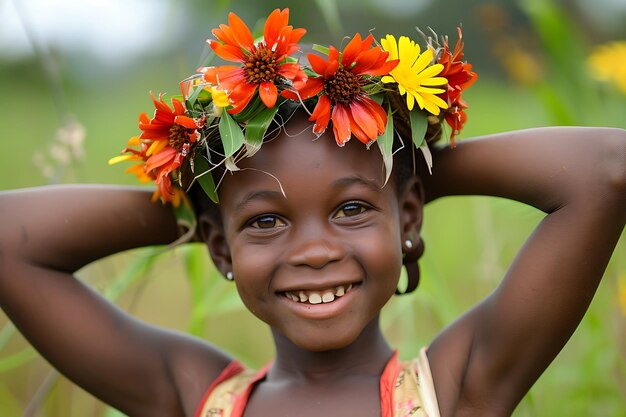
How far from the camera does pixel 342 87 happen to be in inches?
61.7

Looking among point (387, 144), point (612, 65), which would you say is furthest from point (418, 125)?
point (612, 65)

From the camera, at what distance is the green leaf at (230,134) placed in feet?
5.11

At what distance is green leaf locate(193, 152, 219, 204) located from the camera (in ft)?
5.45

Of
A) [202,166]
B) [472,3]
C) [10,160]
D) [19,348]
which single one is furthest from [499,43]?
[472,3]

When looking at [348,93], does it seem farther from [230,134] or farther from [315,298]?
[315,298]

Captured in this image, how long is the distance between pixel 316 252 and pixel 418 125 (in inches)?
10.3

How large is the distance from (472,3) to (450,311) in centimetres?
731

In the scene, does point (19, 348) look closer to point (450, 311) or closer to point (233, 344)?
point (233, 344)

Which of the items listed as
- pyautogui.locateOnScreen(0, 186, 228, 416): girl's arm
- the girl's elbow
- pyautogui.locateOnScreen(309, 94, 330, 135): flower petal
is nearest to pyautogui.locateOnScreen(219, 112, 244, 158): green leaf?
pyautogui.locateOnScreen(309, 94, 330, 135): flower petal

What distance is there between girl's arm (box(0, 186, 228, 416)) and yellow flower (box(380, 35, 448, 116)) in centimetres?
51

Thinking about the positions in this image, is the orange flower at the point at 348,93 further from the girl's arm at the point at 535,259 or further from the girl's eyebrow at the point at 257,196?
the girl's arm at the point at 535,259

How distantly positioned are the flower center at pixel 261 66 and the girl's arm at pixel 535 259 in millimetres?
390

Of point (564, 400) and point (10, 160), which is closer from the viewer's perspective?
point (564, 400)

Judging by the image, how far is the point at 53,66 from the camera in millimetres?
2184
